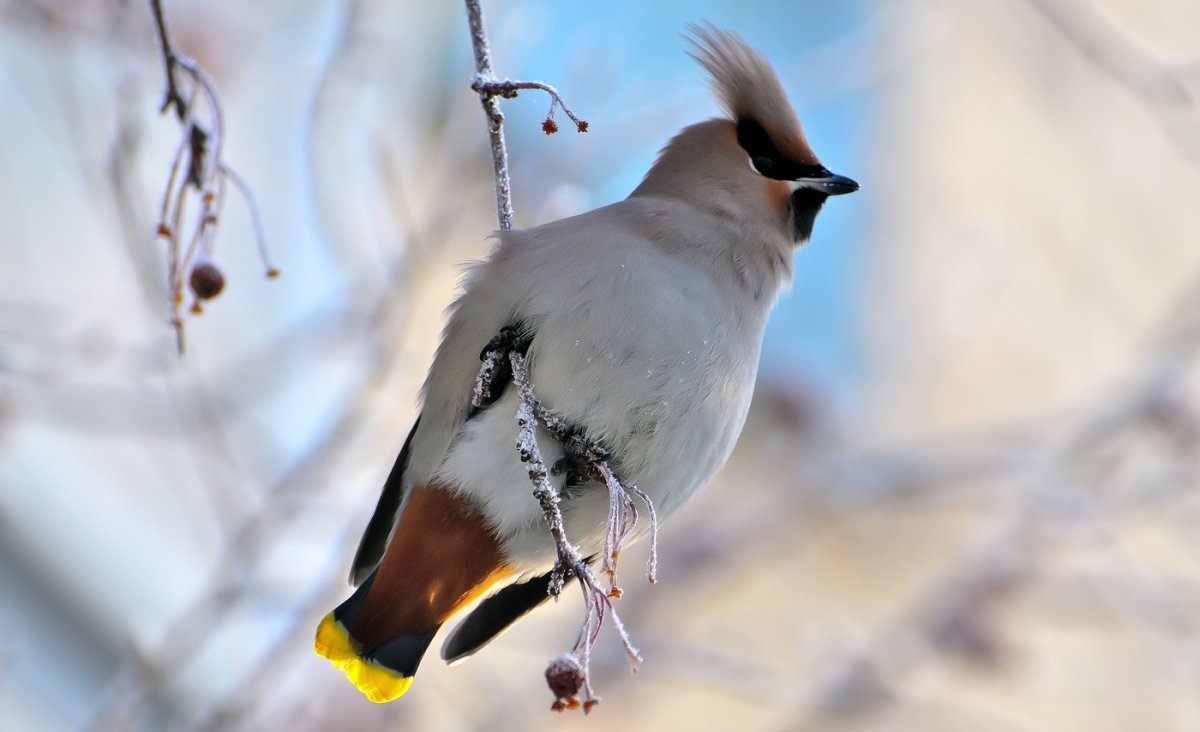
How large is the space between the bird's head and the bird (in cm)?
3

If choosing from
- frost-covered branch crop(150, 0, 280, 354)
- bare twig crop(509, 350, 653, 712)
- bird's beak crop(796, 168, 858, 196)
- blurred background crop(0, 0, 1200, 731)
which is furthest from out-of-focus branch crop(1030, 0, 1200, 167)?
frost-covered branch crop(150, 0, 280, 354)

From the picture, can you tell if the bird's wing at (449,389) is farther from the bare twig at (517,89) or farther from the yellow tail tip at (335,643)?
the bare twig at (517,89)

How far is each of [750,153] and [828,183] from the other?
20 cm

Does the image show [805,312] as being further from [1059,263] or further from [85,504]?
[85,504]

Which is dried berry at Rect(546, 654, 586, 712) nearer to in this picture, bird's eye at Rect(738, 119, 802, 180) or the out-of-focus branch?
bird's eye at Rect(738, 119, 802, 180)

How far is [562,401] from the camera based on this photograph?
2270 millimetres

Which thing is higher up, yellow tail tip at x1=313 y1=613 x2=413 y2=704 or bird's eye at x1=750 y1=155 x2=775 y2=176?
bird's eye at x1=750 y1=155 x2=775 y2=176

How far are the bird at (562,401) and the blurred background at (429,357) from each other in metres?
0.36

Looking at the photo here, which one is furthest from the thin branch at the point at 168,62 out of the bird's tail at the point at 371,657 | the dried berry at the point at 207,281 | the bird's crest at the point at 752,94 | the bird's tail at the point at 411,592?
the bird's crest at the point at 752,94

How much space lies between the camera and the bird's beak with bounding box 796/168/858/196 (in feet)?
8.81

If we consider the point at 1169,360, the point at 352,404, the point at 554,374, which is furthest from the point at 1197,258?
the point at 554,374

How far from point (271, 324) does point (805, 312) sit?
165 inches

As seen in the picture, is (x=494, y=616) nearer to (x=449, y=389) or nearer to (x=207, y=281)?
(x=449, y=389)

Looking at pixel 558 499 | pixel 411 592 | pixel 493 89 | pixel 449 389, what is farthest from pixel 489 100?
pixel 411 592
